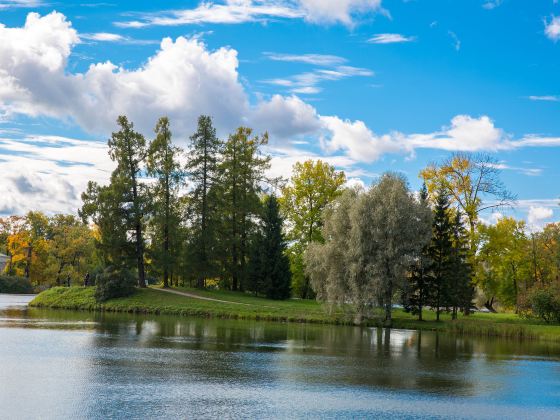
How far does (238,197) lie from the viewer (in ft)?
243

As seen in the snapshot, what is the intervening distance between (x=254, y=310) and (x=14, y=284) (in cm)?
5299

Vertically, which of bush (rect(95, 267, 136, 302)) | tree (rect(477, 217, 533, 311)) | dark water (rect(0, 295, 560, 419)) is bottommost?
dark water (rect(0, 295, 560, 419))

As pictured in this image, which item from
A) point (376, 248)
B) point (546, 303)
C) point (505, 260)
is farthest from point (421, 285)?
point (505, 260)

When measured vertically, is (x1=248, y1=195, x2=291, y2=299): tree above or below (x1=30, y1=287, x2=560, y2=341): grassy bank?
above

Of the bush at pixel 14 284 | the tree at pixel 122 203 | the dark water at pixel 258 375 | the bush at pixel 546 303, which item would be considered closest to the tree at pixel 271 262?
Result: the tree at pixel 122 203

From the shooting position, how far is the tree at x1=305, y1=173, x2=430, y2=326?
52.3 m

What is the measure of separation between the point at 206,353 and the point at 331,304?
23242 mm

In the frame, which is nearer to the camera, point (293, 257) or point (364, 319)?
point (364, 319)

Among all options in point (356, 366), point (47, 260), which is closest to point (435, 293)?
point (356, 366)

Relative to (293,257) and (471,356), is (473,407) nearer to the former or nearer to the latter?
(471,356)

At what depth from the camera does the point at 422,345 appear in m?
43.0

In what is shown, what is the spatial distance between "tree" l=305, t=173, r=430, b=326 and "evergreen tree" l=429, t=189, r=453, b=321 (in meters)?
4.50

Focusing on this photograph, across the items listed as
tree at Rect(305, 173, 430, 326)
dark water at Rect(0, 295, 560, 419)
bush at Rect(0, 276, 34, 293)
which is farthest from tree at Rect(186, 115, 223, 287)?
bush at Rect(0, 276, 34, 293)

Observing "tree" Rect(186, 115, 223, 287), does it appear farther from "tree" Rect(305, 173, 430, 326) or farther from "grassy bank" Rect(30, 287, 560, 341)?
"tree" Rect(305, 173, 430, 326)
